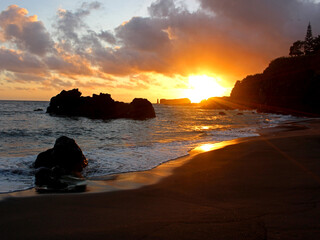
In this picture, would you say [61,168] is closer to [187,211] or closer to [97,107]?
[187,211]

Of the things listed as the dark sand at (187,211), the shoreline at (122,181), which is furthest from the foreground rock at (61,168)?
the dark sand at (187,211)

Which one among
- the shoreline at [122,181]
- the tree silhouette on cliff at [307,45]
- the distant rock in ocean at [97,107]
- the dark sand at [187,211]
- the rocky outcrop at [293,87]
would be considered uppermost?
the tree silhouette on cliff at [307,45]

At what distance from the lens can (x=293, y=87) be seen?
61.3m

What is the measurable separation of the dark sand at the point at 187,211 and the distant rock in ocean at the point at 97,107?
42.8 meters

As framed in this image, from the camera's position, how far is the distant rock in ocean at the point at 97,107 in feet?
163

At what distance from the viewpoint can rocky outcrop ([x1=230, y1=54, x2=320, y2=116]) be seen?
Answer: 55.9 meters

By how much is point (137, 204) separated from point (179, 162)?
5.32 m

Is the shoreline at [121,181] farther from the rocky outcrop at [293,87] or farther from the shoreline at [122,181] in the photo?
the rocky outcrop at [293,87]

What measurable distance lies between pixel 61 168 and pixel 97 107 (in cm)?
4496

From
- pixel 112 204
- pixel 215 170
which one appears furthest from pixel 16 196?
pixel 215 170

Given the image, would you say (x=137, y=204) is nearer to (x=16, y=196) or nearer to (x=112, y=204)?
(x=112, y=204)

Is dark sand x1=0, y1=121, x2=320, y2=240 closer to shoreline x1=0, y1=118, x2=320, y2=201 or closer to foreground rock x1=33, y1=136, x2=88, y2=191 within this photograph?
shoreline x1=0, y1=118, x2=320, y2=201

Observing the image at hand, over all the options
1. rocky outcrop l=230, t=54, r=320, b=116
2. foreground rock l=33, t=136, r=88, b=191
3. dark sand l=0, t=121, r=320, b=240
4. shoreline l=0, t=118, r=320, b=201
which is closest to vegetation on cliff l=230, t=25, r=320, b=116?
rocky outcrop l=230, t=54, r=320, b=116

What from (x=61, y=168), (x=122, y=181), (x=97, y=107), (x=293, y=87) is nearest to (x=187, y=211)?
(x=122, y=181)
